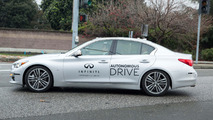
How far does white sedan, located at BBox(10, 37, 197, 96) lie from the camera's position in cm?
666

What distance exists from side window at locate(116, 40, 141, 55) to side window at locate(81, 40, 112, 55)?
0.27 m

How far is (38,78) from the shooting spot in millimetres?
6719

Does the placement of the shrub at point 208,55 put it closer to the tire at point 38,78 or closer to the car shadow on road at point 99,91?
the car shadow on road at point 99,91

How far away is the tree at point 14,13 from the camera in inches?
2005

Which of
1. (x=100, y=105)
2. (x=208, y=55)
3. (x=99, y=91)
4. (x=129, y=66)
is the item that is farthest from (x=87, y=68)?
(x=208, y=55)

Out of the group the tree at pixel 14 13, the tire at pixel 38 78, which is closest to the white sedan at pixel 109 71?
the tire at pixel 38 78

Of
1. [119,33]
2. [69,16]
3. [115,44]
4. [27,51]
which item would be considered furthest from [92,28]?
[115,44]

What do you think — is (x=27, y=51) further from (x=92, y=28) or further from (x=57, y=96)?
(x=57, y=96)

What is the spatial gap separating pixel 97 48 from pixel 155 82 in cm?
175

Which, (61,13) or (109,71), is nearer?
(109,71)

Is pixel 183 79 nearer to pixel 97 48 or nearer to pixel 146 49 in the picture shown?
pixel 146 49

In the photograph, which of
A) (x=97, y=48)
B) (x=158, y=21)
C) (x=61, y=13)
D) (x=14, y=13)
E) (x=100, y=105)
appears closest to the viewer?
(x=100, y=105)

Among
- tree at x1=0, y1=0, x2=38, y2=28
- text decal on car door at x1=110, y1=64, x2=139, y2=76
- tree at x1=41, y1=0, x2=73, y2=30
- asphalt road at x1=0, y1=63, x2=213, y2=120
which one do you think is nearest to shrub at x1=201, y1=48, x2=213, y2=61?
asphalt road at x1=0, y1=63, x2=213, y2=120

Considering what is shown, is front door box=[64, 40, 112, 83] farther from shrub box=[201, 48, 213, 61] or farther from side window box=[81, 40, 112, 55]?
shrub box=[201, 48, 213, 61]
